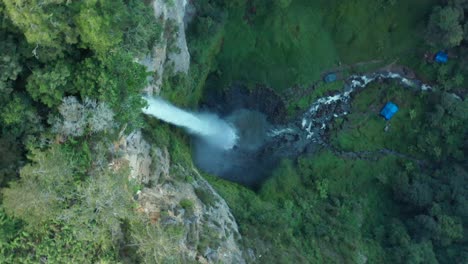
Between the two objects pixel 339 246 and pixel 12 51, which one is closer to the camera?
pixel 12 51

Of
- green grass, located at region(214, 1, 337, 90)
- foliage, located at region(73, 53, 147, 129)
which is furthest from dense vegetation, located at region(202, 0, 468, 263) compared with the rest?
foliage, located at region(73, 53, 147, 129)

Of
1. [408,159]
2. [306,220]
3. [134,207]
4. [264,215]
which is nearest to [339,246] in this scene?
[306,220]

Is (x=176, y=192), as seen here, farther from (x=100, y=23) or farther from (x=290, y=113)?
(x=290, y=113)

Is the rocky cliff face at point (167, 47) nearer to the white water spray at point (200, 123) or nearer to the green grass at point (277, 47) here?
the white water spray at point (200, 123)

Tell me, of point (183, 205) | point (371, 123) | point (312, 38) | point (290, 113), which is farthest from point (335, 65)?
point (183, 205)

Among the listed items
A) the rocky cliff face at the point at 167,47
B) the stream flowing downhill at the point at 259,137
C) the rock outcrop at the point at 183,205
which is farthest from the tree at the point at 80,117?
the stream flowing downhill at the point at 259,137

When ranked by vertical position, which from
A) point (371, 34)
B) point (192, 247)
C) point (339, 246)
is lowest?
point (192, 247)

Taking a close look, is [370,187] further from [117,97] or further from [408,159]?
[117,97]

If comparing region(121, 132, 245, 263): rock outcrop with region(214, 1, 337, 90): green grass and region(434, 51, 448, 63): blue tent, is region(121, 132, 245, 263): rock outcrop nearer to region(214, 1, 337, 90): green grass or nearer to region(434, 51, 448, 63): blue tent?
region(214, 1, 337, 90): green grass
